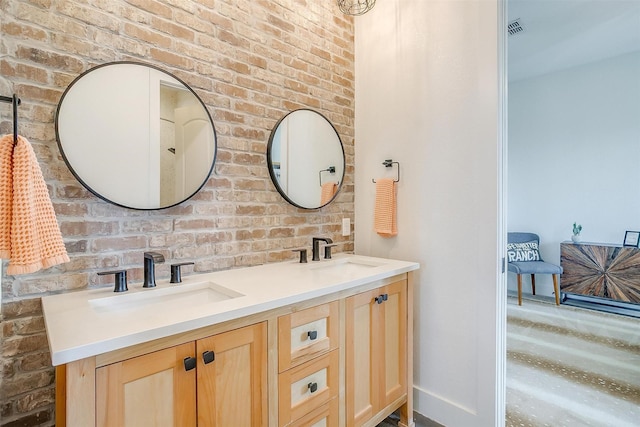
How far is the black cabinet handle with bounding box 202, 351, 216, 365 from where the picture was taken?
3.08 feet

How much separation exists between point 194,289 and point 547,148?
4.70m

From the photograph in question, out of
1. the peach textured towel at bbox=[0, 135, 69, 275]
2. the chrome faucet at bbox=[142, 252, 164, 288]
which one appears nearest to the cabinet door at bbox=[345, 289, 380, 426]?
the chrome faucet at bbox=[142, 252, 164, 288]

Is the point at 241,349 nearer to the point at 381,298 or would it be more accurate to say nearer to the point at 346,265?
the point at 381,298

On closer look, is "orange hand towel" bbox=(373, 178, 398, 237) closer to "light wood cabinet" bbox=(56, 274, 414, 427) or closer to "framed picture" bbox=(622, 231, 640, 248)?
"light wood cabinet" bbox=(56, 274, 414, 427)

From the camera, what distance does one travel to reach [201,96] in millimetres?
1515

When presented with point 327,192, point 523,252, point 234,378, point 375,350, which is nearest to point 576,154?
point 523,252

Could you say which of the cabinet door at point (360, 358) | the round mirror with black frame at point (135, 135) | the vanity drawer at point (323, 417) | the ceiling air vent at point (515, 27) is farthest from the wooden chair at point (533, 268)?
the round mirror with black frame at point (135, 135)

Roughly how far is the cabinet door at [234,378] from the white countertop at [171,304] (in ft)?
0.28

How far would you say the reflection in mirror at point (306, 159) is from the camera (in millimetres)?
1814

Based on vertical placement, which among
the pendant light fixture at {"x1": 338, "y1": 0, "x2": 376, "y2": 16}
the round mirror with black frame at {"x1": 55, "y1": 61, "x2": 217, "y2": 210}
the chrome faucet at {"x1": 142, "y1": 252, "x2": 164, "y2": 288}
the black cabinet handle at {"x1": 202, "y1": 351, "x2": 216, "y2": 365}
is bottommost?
the black cabinet handle at {"x1": 202, "y1": 351, "x2": 216, "y2": 365}

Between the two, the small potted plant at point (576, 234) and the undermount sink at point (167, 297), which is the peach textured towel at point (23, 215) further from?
the small potted plant at point (576, 234)

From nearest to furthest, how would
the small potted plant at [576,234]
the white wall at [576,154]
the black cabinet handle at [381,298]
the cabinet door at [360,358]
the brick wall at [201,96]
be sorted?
1. the brick wall at [201,96]
2. the cabinet door at [360,358]
3. the black cabinet handle at [381,298]
4. the white wall at [576,154]
5. the small potted plant at [576,234]

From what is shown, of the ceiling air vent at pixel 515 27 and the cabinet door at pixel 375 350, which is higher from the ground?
the ceiling air vent at pixel 515 27

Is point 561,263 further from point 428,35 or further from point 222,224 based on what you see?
point 222,224
